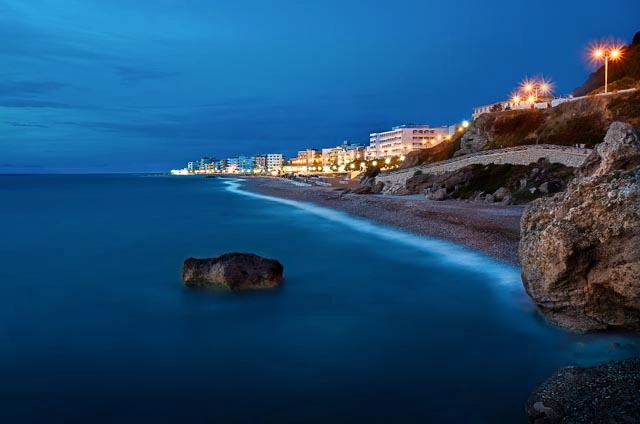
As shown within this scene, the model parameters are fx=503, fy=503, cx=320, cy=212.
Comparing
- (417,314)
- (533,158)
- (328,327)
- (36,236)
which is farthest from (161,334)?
(533,158)

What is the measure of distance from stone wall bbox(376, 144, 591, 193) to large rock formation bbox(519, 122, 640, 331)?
2592 centimetres

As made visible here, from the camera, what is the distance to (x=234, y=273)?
50.9 ft

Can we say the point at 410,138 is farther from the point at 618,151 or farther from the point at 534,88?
the point at 618,151

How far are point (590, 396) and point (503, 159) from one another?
135 ft

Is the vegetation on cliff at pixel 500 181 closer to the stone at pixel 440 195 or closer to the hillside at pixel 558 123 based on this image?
the stone at pixel 440 195

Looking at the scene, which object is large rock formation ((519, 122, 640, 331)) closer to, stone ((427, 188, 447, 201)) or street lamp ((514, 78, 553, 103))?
stone ((427, 188, 447, 201))

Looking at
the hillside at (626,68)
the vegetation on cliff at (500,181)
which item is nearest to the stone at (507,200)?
the vegetation on cliff at (500,181)

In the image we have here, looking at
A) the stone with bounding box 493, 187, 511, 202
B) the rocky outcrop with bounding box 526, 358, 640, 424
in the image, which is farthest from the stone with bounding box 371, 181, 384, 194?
→ the rocky outcrop with bounding box 526, 358, 640, 424

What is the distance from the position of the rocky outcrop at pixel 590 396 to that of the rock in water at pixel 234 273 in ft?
30.5

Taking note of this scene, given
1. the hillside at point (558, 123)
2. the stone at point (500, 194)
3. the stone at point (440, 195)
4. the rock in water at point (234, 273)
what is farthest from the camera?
the hillside at point (558, 123)

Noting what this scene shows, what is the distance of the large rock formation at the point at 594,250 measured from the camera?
988 cm

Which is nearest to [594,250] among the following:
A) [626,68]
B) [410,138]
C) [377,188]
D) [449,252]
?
[449,252]

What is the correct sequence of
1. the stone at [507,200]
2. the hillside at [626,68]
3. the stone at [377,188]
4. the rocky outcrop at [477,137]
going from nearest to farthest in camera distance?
the stone at [507,200] → the stone at [377,188] → the rocky outcrop at [477,137] → the hillside at [626,68]

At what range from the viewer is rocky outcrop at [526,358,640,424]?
6826 mm
